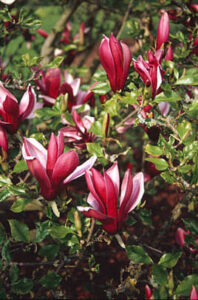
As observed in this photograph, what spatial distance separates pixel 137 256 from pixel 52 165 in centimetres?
35

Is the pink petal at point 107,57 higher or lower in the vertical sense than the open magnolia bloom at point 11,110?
higher

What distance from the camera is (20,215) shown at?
148 centimetres

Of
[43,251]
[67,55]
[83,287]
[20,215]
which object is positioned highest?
[67,55]

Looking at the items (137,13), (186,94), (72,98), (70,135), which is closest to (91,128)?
(70,135)

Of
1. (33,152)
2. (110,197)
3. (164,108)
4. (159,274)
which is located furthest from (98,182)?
(164,108)

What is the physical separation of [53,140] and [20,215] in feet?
2.50

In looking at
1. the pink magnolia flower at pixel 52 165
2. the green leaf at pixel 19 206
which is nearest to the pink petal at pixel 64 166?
the pink magnolia flower at pixel 52 165

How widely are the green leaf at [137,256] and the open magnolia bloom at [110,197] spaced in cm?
7

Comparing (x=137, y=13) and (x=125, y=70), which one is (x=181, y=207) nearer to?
(x=125, y=70)

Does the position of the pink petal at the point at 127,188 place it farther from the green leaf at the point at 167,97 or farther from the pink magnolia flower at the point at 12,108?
the pink magnolia flower at the point at 12,108

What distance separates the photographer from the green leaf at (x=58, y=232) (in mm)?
919

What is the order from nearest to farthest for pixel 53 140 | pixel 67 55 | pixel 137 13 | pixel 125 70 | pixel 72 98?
pixel 53 140 < pixel 125 70 < pixel 72 98 < pixel 67 55 < pixel 137 13

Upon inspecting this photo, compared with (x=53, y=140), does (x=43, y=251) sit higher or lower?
lower

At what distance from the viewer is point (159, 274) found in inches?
34.0
